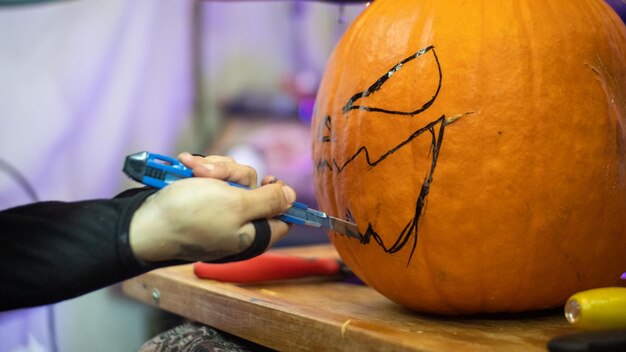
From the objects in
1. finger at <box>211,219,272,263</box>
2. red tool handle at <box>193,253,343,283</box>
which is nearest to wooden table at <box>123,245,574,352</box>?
red tool handle at <box>193,253,343,283</box>

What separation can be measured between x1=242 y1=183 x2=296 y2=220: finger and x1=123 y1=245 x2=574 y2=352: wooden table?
133mm

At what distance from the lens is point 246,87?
1668 millimetres

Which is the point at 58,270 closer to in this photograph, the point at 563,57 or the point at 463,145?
the point at 463,145

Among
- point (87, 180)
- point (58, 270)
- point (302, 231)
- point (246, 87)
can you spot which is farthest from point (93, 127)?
point (58, 270)

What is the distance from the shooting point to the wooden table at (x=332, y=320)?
62 centimetres

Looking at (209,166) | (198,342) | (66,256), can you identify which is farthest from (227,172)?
(198,342)

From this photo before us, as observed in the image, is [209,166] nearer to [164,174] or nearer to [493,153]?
[164,174]

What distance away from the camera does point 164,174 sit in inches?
24.1

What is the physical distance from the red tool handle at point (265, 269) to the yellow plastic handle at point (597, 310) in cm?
48

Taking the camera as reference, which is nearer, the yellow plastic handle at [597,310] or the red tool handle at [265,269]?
the yellow plastic handle at [597,310]

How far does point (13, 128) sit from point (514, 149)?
3.57 feet

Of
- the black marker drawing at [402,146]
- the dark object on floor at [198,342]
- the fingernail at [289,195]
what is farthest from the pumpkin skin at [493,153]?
the dark object on floor at [198,342]

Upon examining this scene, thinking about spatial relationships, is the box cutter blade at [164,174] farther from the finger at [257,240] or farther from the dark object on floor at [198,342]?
the dark object on floor at [198,342]

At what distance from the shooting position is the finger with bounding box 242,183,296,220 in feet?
1.96
